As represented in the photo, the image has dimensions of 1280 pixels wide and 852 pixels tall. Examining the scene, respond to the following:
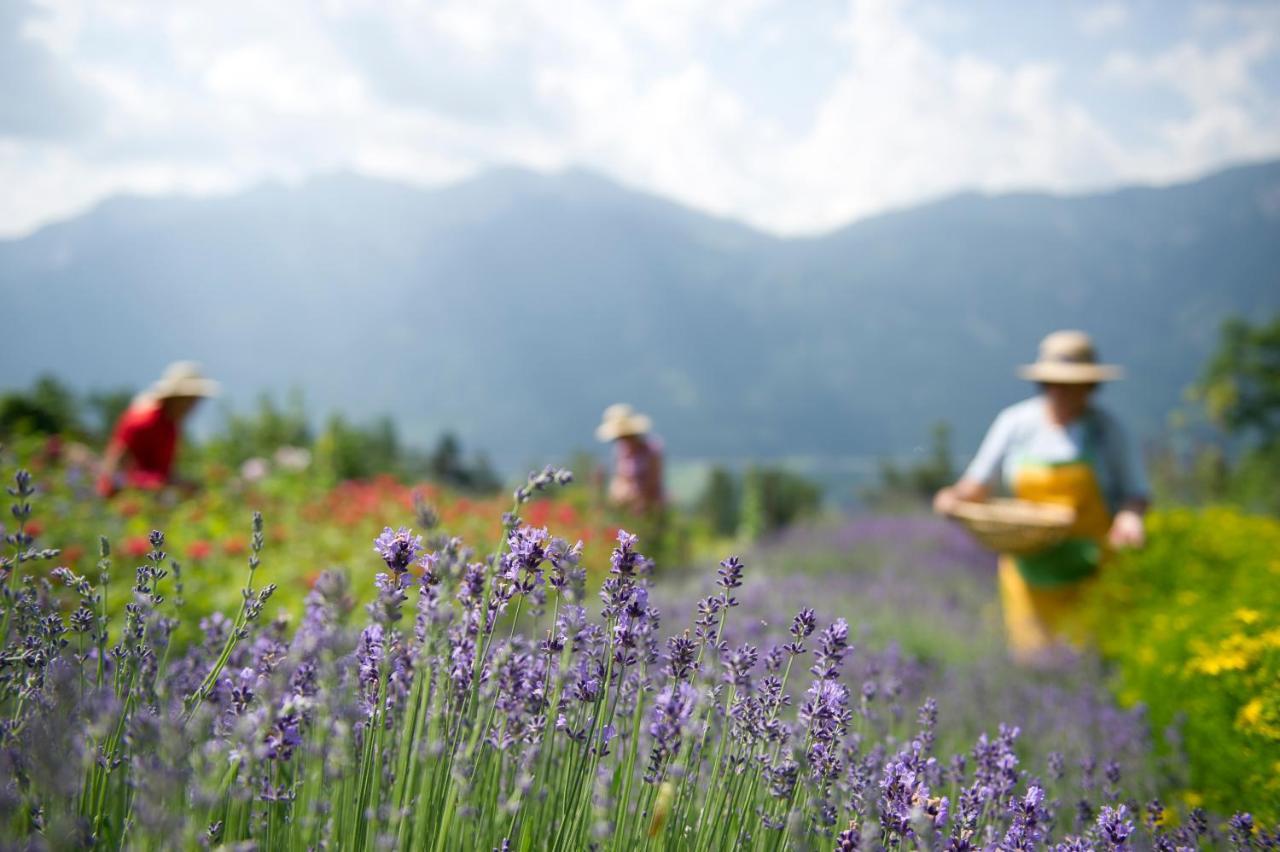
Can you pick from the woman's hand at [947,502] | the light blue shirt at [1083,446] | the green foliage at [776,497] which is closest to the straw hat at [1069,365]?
the light blue shirt at [1083,446]

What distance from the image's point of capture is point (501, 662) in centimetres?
115

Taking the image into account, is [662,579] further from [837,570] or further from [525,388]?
[525,388]

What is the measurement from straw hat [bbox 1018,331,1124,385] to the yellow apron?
0.35 m

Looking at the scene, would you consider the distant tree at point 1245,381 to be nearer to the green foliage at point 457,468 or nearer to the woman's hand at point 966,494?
the green foliage at point 457,468

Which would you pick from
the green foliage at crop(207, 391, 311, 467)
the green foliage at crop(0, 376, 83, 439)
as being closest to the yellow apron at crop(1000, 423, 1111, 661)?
the green foliage at crop(207, 391, 311, 467)

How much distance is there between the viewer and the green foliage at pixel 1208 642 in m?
2.42

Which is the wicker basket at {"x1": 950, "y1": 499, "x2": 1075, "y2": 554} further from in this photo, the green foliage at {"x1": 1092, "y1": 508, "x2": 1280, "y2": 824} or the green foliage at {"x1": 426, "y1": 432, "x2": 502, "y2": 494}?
the green foliage at {"x1": 426, "y1": 432, "x2": 502, "y2": 494}

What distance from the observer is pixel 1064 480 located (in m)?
4.74

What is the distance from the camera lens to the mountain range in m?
102

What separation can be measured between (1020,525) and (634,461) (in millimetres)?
4406

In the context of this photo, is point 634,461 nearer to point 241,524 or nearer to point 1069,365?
point 241,524

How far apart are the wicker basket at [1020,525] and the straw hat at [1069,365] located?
74 cm

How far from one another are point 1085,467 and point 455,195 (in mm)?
142334

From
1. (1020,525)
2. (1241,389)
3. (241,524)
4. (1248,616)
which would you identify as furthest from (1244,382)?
(241,524)
